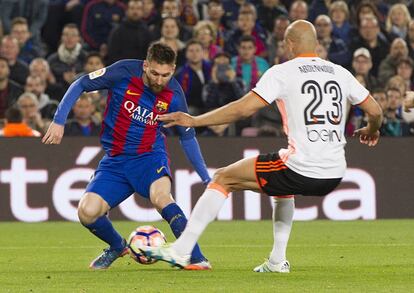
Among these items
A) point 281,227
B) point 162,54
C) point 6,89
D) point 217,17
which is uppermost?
point 162,54

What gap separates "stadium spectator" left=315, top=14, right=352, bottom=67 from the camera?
19.0 meters

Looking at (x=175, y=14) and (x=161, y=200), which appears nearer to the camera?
(x=161, y=200)

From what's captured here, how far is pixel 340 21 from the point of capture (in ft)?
64.2

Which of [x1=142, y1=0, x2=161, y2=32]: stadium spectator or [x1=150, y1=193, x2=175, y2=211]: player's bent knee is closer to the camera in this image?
[x1=150, y1=193, x2=175, y2=211]: player's bent knee

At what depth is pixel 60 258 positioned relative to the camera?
11.6 meters

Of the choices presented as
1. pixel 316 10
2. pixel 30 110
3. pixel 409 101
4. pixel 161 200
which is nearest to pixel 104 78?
pixel 161 200

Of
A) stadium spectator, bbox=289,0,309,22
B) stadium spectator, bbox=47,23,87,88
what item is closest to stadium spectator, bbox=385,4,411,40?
stadium spectator, bbox=289,0,309,22

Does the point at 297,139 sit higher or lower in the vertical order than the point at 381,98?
higher

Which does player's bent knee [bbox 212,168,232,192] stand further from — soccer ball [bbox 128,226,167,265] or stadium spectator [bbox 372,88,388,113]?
stadium spectator [bbox 372,88,388,113]

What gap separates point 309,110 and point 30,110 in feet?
29.0

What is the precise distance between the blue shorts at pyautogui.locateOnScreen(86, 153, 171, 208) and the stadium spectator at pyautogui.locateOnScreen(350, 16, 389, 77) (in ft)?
30.1

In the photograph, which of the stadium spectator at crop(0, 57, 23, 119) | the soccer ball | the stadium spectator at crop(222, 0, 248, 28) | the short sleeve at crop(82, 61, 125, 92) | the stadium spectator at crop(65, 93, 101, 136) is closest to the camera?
the soccer ball

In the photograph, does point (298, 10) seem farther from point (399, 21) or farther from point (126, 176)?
point (126, 176)

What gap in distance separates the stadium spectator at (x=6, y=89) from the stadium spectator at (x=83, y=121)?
120 cm
